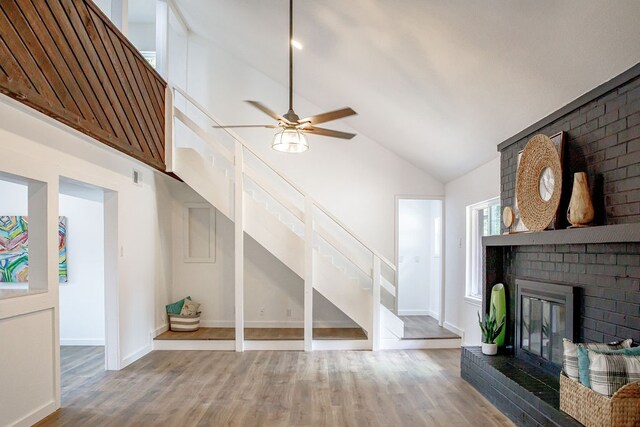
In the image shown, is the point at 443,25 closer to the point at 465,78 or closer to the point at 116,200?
the point at 465,78

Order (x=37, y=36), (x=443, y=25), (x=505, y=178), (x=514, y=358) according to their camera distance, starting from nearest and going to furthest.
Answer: (x=37, y=36), (x=443, y=25), (x=514, y=358), (x=505, y=178)

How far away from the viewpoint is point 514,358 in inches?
156

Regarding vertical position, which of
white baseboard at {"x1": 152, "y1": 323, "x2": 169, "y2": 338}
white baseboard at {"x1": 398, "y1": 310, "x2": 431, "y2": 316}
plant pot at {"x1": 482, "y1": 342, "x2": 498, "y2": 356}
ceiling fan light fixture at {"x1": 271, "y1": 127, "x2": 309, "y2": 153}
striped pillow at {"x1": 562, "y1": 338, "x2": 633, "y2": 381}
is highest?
ceiling fan light fixture at {"x1": 271, "y1": 127, "x2": 309, "y2": 153}

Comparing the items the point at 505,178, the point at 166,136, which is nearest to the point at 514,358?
the point at 505,178

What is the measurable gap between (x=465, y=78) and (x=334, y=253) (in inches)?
145

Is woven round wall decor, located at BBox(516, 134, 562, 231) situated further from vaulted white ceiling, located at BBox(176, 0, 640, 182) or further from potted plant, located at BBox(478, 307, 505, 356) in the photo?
potted plant, located at BBox(478, 307, 505, 356)

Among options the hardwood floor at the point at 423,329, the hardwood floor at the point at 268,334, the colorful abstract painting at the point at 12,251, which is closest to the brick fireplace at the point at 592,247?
the hardwood floor at the point at 423,329

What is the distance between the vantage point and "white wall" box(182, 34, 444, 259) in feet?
21.9

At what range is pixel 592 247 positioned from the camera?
9.91 ft

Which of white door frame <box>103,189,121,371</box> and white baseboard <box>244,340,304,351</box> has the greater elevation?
white door frame <box>103,189,121,371</box>

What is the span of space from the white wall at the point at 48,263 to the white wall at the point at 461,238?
14.5 feet

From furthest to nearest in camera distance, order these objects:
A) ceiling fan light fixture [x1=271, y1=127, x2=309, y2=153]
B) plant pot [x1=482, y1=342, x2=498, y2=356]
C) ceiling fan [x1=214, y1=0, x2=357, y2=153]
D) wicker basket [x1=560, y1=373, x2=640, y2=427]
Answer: plant pot [x1=482, y1=342, x2=498, y2=356]
ceiling fan light fixture [x1=271, y1=127, x2=309, y2=153]
ceiling fan [x1=214, y1=0, x2=357, y2=153]
wicker basket [x1=560, y1=373, x2=640, y2=427]

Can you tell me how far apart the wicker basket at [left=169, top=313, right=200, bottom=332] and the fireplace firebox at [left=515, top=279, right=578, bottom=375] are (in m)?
4.28

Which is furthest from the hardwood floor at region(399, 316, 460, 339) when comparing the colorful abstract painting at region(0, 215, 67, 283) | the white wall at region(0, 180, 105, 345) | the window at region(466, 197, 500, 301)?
the colorful abstract painting at region(0, 215, 67, 283)
